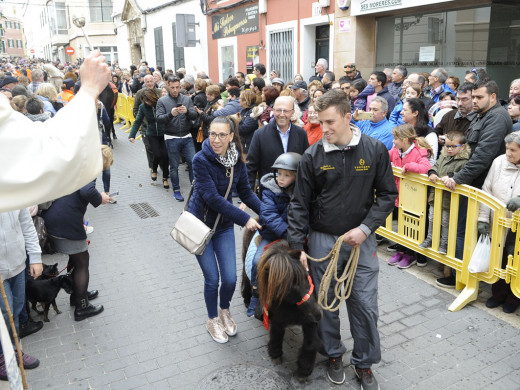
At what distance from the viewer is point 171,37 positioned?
23.9 meters

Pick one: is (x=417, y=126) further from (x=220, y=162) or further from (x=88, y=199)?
(x=88, y=199)

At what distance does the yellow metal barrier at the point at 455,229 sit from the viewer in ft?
14.5

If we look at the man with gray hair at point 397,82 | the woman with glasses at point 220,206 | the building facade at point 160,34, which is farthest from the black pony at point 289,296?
the building facade at point 160,34

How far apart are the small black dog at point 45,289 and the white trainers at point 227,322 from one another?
1.63 m

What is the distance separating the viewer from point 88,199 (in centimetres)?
464

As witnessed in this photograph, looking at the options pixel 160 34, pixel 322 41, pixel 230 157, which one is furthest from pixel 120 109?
pixel 230 157

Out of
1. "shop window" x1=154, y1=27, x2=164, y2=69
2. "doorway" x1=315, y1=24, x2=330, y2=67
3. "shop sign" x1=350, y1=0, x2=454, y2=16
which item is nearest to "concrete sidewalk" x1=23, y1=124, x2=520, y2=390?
"shop sign" x1=350, y1=0, x2=454, y2=16

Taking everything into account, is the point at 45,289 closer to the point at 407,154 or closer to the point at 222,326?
the point at 222,326

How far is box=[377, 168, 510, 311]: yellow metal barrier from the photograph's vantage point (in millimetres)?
4414

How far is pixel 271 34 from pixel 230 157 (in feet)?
42.9

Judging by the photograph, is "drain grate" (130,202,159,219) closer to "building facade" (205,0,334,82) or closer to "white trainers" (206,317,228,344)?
"white trainers" (206,317,228,344)

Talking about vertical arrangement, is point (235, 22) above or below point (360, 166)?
above

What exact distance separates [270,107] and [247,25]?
1089cm

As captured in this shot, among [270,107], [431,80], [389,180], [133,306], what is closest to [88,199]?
[133,306]
